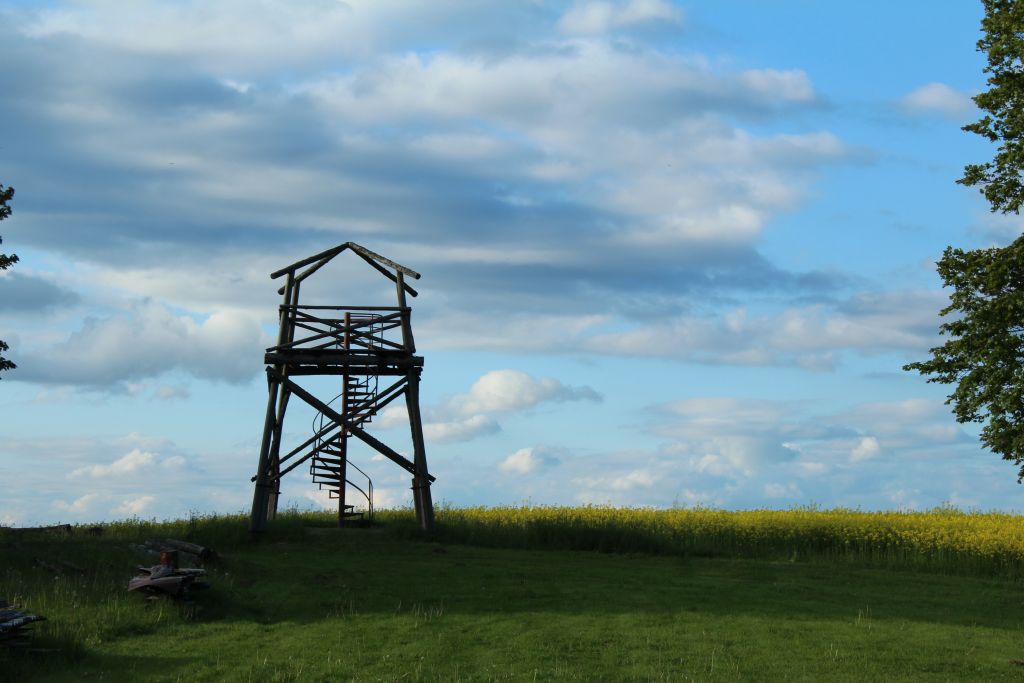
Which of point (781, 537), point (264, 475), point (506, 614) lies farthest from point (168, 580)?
point (781, 537)

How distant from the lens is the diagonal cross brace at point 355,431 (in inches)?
1464

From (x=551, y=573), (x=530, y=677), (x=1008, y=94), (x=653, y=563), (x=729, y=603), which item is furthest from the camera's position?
(x=1008, y=94)

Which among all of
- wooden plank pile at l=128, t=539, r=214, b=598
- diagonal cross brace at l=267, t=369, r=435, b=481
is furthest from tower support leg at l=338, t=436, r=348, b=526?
wooden plank pile at l=128, t=539, r=214, b=598

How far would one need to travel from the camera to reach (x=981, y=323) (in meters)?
34.7

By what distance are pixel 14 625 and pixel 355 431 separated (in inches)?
686

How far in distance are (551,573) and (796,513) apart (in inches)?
645

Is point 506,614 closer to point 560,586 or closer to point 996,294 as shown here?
point 560,586

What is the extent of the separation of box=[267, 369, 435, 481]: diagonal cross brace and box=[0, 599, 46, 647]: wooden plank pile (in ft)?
54.2

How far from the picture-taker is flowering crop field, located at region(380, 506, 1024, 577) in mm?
35688

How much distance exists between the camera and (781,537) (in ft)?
125

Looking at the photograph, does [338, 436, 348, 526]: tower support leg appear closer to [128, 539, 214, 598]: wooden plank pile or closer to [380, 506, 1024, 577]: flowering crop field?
[380, 506, 1024, 577]: flowering crop field

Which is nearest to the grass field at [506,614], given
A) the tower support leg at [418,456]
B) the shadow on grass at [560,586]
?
the shadow on grass at [560,586]

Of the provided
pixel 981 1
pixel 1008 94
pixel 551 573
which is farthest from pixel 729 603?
pixel 981 1

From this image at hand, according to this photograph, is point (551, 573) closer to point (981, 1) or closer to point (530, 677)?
point (530, 677)
